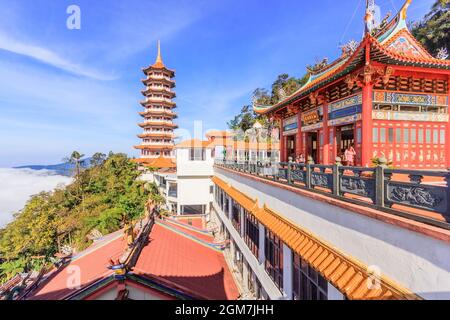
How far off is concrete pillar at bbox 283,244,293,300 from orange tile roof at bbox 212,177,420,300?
631 mm

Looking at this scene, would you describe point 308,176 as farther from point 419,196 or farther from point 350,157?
point 350,157

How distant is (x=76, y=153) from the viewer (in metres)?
36.2

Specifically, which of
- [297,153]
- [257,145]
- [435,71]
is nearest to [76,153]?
[257,145]

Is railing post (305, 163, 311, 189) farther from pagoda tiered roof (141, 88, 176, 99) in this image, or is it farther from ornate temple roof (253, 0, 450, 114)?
pagoda tiered roof (141, 88, 176, 99)

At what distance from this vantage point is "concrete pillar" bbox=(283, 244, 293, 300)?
650 cm

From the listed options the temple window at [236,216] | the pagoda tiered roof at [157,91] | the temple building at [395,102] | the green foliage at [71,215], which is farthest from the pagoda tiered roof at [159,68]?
the temple building at [395,102]

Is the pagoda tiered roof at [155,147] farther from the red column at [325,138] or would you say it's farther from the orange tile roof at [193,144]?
the red column at [325,138]

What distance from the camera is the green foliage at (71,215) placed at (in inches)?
905

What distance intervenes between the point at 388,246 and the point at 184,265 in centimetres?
646

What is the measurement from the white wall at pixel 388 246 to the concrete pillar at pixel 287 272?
3.90ft

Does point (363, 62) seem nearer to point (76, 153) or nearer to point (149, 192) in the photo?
point (149, 192)

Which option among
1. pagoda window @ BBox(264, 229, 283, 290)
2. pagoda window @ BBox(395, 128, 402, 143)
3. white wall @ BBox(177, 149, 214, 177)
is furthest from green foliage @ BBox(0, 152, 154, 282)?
pagoda window @ BBox(395, 128, 402, 143)

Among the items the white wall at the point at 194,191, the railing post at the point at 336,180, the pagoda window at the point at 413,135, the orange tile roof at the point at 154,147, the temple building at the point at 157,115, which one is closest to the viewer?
the railing post at the point at 336,180
